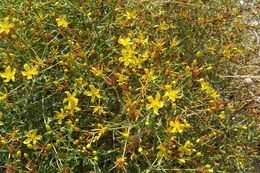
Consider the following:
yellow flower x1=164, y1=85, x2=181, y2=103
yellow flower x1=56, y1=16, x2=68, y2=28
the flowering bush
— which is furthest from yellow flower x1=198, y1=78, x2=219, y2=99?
yellow flower x1=56, y1=16, x2=68, y2=28

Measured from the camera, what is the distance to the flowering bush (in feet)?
9.02

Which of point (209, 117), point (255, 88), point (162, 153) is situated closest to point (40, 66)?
point (162, 153)

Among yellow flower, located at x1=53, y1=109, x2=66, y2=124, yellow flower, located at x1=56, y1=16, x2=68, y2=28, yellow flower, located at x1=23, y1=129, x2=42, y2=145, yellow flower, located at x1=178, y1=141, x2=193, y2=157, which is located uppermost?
yellow flower, located at x1=56, y1=16, x2=68, y2=28

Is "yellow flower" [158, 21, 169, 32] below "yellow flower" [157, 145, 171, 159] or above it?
above

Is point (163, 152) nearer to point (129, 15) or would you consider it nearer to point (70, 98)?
point (70, 98)

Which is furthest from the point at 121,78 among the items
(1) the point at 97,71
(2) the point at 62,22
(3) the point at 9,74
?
(3) the point at 9,74

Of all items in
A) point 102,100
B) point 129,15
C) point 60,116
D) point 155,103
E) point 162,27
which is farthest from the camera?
point 162,27

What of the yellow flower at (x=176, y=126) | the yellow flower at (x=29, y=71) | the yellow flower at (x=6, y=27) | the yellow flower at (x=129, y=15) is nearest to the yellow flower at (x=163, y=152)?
the yellow flower at (x=176, y=126)

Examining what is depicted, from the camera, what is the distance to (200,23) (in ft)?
11.7

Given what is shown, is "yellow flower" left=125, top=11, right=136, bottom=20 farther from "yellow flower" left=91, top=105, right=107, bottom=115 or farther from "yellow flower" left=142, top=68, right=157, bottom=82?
"yellow flower" left=91, top=105, right=107, bottom=115

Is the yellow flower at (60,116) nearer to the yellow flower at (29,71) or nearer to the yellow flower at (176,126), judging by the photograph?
the yellow flower at (29,71)

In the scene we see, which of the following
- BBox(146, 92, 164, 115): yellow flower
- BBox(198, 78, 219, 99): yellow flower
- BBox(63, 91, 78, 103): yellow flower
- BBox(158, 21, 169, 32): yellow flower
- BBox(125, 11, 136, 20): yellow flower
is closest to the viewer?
BBox(146, 92, 164, 115): yellow flower

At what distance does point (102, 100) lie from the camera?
2.94 meters

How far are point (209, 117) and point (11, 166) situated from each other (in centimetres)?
134
